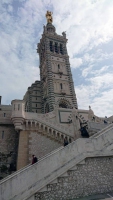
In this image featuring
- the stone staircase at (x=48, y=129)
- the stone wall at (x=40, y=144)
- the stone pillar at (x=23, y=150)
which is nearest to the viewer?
the stone pillar at (x=23, y=150)

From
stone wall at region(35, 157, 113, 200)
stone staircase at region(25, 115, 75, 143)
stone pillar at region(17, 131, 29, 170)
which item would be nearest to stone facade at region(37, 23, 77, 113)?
stone staircase at region(25, 115, 75, 143)

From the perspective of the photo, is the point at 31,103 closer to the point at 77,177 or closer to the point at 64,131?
the point at 64,131

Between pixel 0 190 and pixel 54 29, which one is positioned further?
pixel 54 29

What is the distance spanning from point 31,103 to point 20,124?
18443mm

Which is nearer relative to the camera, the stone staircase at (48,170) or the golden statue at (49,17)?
the stone staircase at (48,170)

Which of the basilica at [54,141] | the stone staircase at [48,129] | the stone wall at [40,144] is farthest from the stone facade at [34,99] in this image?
the stone wall at [40,144]

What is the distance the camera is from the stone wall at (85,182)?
29.5 feet

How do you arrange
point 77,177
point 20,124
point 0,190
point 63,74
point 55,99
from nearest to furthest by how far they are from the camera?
point 0,190, point 77,177, point 20,124, point 55,99, point 63,74

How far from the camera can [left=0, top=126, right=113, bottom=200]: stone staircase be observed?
850 cm

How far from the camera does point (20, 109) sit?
66.9 feet

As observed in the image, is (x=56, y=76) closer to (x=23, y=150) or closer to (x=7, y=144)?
(x=7, y=144)

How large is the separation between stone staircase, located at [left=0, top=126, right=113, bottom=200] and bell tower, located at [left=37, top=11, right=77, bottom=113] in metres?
19.7

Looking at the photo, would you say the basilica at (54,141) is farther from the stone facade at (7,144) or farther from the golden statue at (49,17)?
the golden statue at (49,17)

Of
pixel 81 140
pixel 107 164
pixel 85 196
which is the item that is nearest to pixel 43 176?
pixel 85 196
